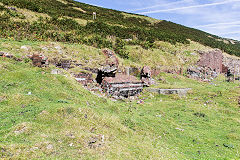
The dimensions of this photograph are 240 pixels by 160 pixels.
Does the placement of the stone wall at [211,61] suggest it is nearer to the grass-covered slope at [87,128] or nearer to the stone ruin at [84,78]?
the grass-covered slope at [87,128]

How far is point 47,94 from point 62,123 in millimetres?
4534

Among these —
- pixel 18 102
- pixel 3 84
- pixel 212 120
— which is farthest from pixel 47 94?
pixel 212 120

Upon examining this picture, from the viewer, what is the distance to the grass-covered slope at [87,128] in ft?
22.4

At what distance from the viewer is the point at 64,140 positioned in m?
7.26

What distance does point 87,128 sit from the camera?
28.5ft

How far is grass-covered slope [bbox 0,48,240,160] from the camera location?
681 cm

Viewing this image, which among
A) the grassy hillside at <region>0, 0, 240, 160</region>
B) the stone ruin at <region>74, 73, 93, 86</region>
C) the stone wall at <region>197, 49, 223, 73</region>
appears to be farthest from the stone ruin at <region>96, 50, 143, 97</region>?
the stone wall at <region>197, 49, 223, 73</region>

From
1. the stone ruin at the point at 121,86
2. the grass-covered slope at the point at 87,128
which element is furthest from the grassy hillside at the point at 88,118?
the stone ruin at the point at 121,86

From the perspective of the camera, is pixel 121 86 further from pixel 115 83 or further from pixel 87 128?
pixel 87 128

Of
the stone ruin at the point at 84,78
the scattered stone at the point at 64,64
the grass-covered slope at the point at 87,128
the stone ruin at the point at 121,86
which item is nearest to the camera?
the grass-covered slope at the point at 87,128

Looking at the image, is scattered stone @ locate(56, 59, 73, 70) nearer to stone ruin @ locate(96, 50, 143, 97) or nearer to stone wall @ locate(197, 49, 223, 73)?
stone ruin @ locate(96, 50, 143, 97)

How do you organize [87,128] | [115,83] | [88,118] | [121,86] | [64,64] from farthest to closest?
1. [64,64]
2. [121,86]
3. [115,83]
4. [88,118]
5. [87,128]

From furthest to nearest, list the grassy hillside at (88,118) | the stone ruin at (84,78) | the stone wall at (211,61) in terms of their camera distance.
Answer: the stone wall at (211,61), the stone ruin at (84,78), the grassy hillside at (88,118)

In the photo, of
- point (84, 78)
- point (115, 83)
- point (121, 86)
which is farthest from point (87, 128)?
point (84, 78)
